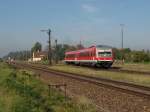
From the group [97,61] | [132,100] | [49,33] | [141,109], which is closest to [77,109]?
[141,109]

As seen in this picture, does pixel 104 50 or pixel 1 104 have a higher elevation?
pixel 104 50

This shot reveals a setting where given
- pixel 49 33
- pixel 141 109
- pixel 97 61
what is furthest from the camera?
pixel 49 33

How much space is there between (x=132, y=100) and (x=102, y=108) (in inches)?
95.7

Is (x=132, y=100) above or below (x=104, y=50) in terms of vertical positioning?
below

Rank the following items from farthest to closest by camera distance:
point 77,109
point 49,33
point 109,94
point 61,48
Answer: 1. point 61,48
2. point 49,33
3. point 109,94
4. point 77,109

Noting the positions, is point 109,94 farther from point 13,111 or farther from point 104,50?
point 104,50

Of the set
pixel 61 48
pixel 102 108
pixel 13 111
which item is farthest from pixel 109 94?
pixel 61 48

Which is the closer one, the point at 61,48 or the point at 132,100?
the point at 132,100

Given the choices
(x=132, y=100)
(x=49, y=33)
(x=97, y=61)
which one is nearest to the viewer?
(x=132, y=100)

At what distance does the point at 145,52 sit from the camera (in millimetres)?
85312

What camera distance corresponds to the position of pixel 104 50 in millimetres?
Result: 49281

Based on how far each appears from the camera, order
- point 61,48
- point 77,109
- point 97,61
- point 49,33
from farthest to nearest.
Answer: point 61,48 → point 49,33 → point 97,61 → point 77,109

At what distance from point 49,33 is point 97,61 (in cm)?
3522

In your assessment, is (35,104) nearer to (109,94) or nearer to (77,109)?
(77,109)
